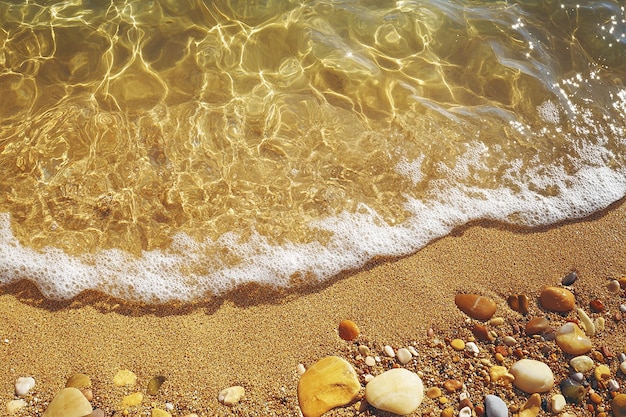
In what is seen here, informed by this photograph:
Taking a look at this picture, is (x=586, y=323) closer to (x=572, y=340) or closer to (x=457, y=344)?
(x=572, y=340)

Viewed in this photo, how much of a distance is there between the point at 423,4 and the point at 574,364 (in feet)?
10.1

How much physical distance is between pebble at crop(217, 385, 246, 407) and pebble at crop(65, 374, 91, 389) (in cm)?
63

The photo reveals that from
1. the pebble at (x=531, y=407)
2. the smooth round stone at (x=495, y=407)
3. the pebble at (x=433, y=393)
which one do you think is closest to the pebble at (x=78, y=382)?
the pebble at (x=433, y=393)

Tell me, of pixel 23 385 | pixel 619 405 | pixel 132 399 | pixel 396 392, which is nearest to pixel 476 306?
pixel 396 392

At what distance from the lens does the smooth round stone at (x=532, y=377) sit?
8.41 feet

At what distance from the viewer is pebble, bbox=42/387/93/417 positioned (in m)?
2.39

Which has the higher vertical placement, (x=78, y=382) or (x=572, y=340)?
(x=572, y=340)

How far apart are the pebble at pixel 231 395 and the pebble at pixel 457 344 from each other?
1081 millimetres

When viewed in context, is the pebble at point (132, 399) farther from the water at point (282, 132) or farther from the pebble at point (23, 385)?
the water at point (282, 132)

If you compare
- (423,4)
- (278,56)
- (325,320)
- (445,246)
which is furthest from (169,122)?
(423,4)

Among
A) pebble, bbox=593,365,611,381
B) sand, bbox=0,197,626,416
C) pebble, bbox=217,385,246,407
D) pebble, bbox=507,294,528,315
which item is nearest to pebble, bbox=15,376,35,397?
sand, bbox=0,197,626,416

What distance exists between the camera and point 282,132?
3566 mm

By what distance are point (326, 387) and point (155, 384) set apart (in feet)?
2.69

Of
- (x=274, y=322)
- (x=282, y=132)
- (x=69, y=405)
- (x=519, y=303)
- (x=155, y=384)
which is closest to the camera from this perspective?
(x=69, y=405)
